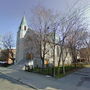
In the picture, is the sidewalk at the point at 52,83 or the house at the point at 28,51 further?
the house at the point at 28,51

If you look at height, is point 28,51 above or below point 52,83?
above

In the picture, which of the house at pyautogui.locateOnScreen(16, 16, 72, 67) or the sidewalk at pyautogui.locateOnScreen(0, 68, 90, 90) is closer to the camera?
the sidewalk at pyautogui.locateOnScreen(0, 68, 90, 90)

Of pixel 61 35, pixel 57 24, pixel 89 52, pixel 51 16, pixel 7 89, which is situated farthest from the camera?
pixel 89 52

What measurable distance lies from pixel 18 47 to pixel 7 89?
29.3 meters

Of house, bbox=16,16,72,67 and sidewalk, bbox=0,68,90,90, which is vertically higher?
house, bbox=16,16,72,67

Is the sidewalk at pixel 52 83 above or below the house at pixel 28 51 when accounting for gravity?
below

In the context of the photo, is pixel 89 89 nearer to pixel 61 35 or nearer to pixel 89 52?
pixel 61 35

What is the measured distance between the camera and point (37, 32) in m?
20.2

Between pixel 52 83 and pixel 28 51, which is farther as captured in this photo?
pixel 28 51

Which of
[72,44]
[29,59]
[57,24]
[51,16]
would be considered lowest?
[29,59]

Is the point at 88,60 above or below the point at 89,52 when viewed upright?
below

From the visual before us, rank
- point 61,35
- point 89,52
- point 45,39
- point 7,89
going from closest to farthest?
point 7,89, point 61,35, point 45,39, point 89,52

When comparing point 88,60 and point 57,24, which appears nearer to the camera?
point 57,24

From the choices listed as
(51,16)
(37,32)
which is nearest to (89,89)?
(51,16)
